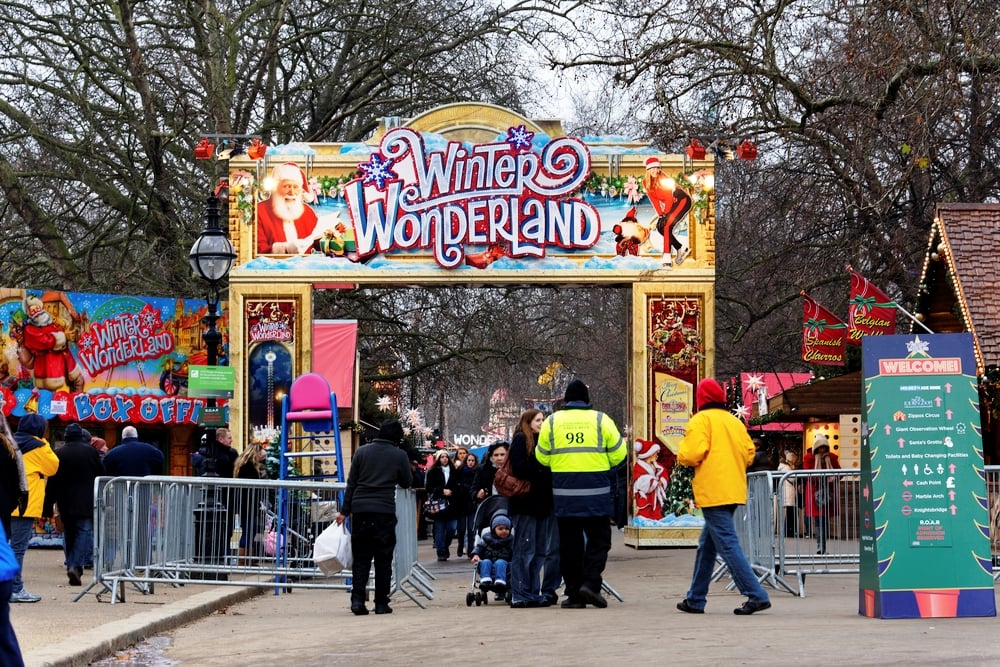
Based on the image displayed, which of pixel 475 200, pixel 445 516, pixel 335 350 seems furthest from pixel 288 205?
pixel 445 516

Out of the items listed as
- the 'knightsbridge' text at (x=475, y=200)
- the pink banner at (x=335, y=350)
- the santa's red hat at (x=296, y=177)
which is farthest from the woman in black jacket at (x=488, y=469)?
the santa's red hat at (x=296, y=177)

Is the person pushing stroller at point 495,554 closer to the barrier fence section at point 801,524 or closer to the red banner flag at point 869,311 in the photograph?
the barrier fence section at point 801,524

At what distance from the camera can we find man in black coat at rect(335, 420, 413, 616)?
547 inches

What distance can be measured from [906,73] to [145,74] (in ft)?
48.2

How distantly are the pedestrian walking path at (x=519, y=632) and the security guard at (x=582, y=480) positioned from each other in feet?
1.24

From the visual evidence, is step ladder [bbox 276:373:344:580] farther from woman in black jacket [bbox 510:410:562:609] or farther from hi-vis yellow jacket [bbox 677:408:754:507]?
hi-vis yellow jacket [bbox 677:408:754:507]

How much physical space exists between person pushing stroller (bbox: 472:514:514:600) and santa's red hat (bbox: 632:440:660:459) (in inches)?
413

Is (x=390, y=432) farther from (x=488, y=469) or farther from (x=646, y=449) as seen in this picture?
(x=646, y=449)

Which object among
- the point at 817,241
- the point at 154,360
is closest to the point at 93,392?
the point at 154,360

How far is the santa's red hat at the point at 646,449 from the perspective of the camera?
2516 centimetres

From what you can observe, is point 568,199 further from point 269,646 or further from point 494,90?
point 269,646

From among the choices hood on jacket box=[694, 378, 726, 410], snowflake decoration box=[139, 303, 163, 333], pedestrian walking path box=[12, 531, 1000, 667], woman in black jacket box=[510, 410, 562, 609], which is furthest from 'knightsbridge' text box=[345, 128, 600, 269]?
hood on jacket box=[694, 378, 726, 410]

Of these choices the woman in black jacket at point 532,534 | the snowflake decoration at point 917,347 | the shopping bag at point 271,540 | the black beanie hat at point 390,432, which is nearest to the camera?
the snowflake decoration at point 917,347

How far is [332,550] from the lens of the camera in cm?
1435
